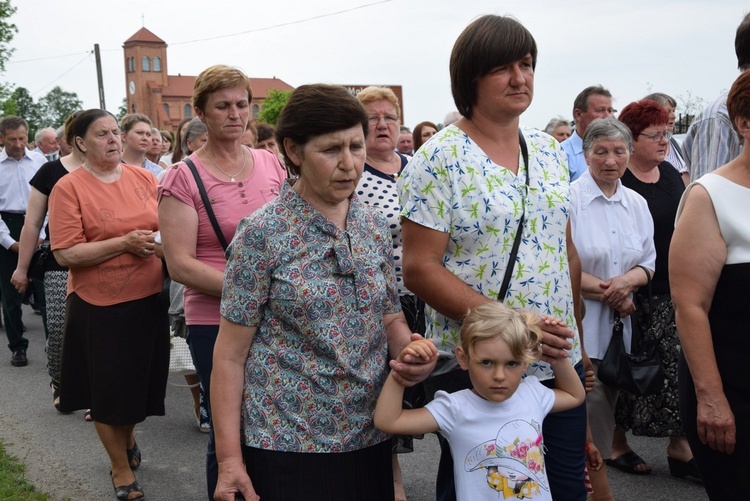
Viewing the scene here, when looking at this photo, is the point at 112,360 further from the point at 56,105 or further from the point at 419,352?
the point at 56,105

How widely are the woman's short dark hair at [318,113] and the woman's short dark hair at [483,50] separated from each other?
498mm

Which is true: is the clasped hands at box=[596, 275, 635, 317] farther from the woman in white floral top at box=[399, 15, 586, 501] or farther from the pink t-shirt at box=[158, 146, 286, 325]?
the pink t-shirt at box=[158, 146, 286, 325]

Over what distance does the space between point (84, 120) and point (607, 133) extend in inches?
129

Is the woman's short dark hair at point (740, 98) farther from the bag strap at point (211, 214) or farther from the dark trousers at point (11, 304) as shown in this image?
the dark trousers at point (11, 304)

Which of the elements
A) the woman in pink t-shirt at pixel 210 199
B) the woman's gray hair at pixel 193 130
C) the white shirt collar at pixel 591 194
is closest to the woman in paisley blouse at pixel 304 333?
the woman in pink t-shirt at pixel 210 199

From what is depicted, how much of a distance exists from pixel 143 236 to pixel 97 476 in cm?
165

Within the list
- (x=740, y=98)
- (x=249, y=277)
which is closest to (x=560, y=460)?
(x=249, y=277)

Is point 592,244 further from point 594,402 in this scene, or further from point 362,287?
point 362,287

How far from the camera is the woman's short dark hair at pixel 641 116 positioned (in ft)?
17.4

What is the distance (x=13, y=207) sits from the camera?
32.4ft

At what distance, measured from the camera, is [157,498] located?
5070 mm

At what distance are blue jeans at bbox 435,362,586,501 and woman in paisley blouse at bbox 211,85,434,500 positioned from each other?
402 millimetres

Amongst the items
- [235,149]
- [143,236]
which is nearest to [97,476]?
[143,236]

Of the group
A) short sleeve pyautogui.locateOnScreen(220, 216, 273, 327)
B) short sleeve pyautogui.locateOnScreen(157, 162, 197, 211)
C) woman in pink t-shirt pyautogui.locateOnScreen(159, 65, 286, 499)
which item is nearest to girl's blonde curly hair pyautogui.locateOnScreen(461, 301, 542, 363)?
short sleeve pyautogui.locateOnScreen(220, 216, 273, 327)
